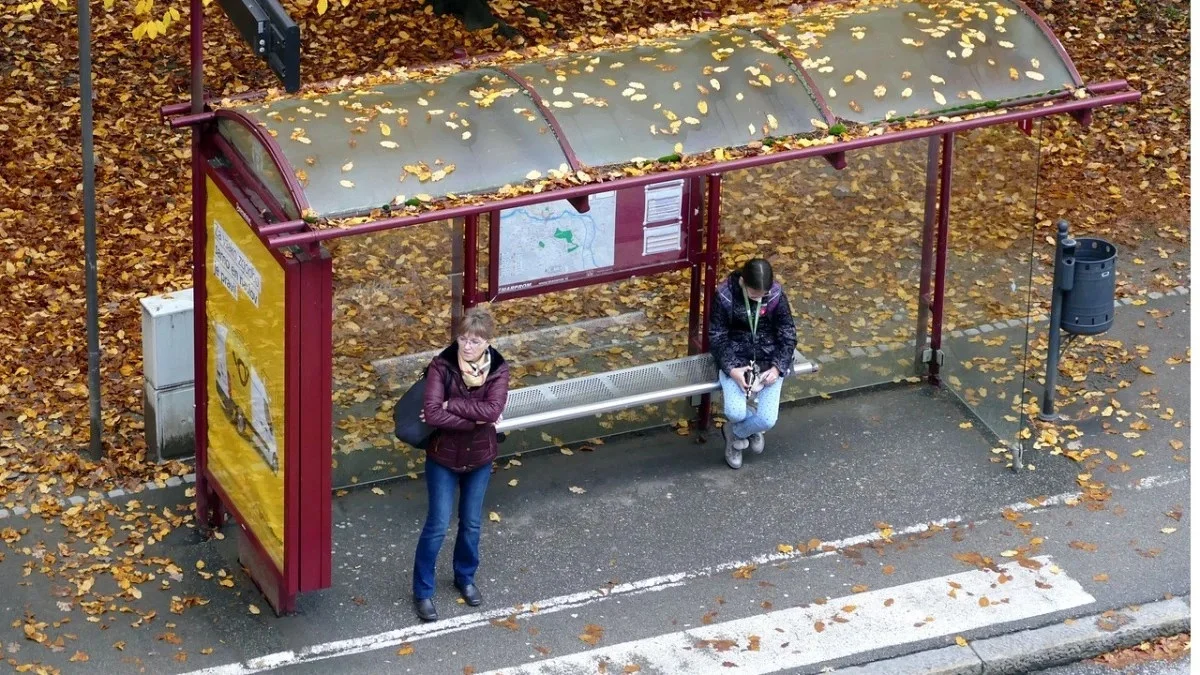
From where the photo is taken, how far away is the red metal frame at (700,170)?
744 centimetres

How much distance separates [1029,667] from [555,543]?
2.38 m

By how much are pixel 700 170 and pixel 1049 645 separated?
2.70 meters

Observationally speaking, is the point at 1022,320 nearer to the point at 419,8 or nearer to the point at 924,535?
the point at 924,535

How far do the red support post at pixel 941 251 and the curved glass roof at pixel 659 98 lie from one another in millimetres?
1034

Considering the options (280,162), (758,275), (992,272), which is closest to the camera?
(280,162)

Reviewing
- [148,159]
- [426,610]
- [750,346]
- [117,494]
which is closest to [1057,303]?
[750,346]

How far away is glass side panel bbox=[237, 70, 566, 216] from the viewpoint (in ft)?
25.0

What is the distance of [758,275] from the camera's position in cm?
922

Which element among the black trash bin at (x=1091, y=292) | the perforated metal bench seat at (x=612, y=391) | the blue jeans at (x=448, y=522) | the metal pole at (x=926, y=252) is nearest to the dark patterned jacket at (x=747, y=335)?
the perforated metal bench seat at (x=612, y=391)

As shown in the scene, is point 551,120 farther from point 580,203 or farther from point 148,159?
point 148,159

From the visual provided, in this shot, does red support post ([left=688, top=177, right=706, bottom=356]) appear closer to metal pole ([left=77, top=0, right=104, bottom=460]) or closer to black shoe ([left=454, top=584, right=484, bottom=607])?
black shoe ([left=454, top=584, right=484, bottom=607])

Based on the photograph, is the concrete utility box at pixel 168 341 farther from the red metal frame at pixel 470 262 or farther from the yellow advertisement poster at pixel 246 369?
the red metal frame at pixel 470 262

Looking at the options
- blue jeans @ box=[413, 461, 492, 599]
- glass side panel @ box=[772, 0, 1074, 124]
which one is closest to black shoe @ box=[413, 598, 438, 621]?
A: blue jeans @ box=[413, 461, 492, 599]

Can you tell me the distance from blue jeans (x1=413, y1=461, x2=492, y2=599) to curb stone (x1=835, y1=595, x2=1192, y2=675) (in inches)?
70.0
